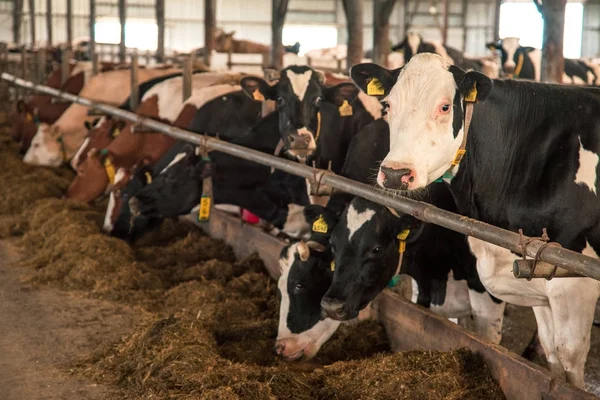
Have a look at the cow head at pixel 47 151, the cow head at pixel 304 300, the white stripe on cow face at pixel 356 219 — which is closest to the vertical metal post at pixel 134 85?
the cow head at pixel 47 151

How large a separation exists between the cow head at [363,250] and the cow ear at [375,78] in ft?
2.51

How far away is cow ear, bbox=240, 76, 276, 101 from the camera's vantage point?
6727 millimetres

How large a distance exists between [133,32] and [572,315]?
39111 mm

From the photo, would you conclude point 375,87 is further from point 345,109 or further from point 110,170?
point 110,170

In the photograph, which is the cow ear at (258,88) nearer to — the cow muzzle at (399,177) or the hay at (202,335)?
the hay at (202,335)

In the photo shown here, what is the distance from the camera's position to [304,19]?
129 ft

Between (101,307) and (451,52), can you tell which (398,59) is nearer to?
(451,52)

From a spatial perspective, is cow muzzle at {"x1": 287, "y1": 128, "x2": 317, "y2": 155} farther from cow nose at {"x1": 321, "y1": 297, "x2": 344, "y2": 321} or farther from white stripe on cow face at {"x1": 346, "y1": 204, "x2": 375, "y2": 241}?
cow nose at {"x1": 321, "y1": 297, "x2": 344, "y2": 321}

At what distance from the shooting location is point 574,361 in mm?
3811

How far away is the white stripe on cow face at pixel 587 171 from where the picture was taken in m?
3.76

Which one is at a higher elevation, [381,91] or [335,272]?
[381,91]

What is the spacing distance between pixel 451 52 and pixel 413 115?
11535 mm

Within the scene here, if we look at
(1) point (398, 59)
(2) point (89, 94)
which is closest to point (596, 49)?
(1) point (398, 59)

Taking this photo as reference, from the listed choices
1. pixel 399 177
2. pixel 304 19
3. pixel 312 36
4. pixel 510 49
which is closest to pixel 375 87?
pixel 399 177
